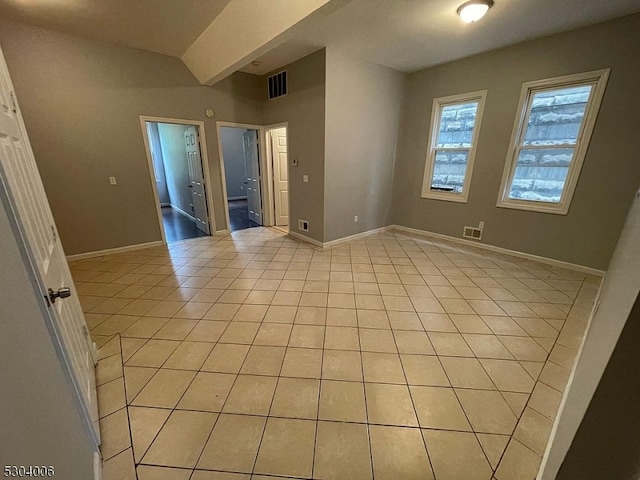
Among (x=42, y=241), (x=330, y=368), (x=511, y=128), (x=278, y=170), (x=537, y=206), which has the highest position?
(x=511, y=128)

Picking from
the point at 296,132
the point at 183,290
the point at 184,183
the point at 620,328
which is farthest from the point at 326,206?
the point at 184,183

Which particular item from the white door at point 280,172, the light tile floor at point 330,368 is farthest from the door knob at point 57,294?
the white door at point 280,172

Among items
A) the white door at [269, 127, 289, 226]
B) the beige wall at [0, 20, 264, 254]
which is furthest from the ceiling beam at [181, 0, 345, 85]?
the white door at [269, 127, 289, 226]

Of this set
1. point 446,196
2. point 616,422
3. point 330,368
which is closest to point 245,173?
point 446,196

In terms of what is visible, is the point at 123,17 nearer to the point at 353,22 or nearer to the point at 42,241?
the point at 353,22

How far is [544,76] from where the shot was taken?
10.2ft

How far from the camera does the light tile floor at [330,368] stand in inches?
48.4

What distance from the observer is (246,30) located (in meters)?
2.51

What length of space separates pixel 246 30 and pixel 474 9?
219 cm

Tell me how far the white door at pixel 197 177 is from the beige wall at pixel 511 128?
3682mm

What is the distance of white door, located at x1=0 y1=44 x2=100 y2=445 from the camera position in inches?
35.1

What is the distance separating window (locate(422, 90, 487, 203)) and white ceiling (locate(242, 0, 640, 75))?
2.13ft

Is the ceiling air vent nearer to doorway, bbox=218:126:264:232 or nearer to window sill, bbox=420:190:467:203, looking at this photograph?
doorway, bbox=218:126:264:232

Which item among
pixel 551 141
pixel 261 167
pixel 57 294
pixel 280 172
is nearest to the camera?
pixel 57 294
